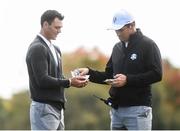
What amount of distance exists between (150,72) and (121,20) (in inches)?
29.7

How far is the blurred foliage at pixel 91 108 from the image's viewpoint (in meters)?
49.9

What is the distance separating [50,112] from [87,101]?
138 ft

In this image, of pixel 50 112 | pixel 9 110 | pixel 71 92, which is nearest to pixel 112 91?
pixel 50 112

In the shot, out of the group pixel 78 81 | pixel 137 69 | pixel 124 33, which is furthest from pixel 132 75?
pixel 78 81

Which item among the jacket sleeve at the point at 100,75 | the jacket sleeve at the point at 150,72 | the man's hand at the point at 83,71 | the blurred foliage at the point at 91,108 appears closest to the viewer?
the jacket sleeve at the point at 150,72

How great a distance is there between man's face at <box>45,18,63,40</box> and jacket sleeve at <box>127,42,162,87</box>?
1.06 metres

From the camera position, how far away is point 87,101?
2061 inches

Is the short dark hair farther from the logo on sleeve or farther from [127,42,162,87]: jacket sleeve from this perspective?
[127,42,162,87]: jacket sleeve

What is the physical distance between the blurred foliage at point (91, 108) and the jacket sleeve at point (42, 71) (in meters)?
35.7

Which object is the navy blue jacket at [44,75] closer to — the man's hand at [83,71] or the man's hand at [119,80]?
the man's hand at [83,71]

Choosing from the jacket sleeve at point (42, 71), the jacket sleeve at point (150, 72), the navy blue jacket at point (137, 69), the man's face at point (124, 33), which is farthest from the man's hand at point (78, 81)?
the man's face at point (124, 33)

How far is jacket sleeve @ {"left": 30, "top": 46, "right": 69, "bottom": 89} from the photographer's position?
10.1m

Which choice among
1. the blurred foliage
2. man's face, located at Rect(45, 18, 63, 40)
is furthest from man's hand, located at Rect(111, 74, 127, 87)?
the blurred foliage

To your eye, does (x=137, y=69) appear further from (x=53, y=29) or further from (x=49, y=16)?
(x=49, y=16)
